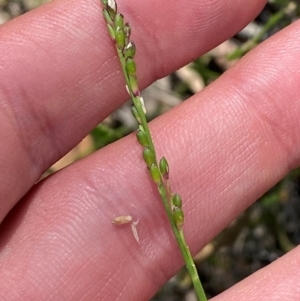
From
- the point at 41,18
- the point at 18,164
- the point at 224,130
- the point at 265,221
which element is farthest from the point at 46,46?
the point at 265,221

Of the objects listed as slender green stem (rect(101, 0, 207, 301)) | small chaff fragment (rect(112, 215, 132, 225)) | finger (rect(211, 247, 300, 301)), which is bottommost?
finger (rect(211, 247, 300, 301))

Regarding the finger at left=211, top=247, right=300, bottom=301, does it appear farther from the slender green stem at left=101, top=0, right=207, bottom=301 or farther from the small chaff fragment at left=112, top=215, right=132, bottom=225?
the small chaff fragment at left=112, top=215, right=132, bottom=225

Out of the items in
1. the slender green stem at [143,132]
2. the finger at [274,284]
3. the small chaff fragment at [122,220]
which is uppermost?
the slender green stem at [143,132]

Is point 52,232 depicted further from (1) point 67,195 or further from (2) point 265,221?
(2) point 265,221

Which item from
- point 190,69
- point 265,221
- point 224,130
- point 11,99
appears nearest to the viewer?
point 11,99

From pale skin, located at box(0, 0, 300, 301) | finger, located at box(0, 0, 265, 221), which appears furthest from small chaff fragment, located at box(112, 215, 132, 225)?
finger, located at box(0, 0, 265, 221)

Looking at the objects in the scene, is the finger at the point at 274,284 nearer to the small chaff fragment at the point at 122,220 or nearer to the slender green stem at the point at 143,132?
the slender green stem at the point at 143,132

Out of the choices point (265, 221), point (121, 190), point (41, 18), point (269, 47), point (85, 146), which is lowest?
point (265, 221)

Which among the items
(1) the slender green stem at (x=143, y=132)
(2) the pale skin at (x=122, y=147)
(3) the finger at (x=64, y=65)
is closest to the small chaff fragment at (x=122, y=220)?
(2) the pale skin at (x=122, y=147)
